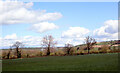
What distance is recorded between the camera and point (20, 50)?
244ft

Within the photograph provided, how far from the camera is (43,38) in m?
84.6

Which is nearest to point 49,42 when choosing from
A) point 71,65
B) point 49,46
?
point 49,46

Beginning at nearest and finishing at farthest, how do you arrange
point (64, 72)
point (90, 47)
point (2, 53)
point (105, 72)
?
1. point (105, 72)
2. point (64, 72)
3. point (2, 53)
4. point (90, 47)

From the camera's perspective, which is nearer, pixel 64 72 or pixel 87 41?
pixel 64 72

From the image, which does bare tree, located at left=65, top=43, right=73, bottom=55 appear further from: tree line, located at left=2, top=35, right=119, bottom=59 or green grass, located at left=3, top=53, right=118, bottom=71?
green grass, located at left=3, top=53, right=118, bottom=71

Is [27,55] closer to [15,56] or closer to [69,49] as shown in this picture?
[15,56]

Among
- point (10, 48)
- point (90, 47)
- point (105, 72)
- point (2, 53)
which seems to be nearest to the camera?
point (105, 72)

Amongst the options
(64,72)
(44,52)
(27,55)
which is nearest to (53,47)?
(44,52)

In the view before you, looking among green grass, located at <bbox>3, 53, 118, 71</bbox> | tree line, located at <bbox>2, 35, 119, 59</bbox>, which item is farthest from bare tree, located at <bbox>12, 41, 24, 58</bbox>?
green grass, located at <bbox>3, 53, 118, 71</bbox>

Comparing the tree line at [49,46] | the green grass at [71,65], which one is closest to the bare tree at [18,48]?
the tree line at [49,46]

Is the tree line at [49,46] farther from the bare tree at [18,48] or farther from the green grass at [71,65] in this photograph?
the green grass at [71,65]

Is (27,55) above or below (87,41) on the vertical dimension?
below

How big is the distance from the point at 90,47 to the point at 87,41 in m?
4.29

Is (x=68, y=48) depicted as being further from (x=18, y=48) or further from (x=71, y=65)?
(x=71, y=65)
